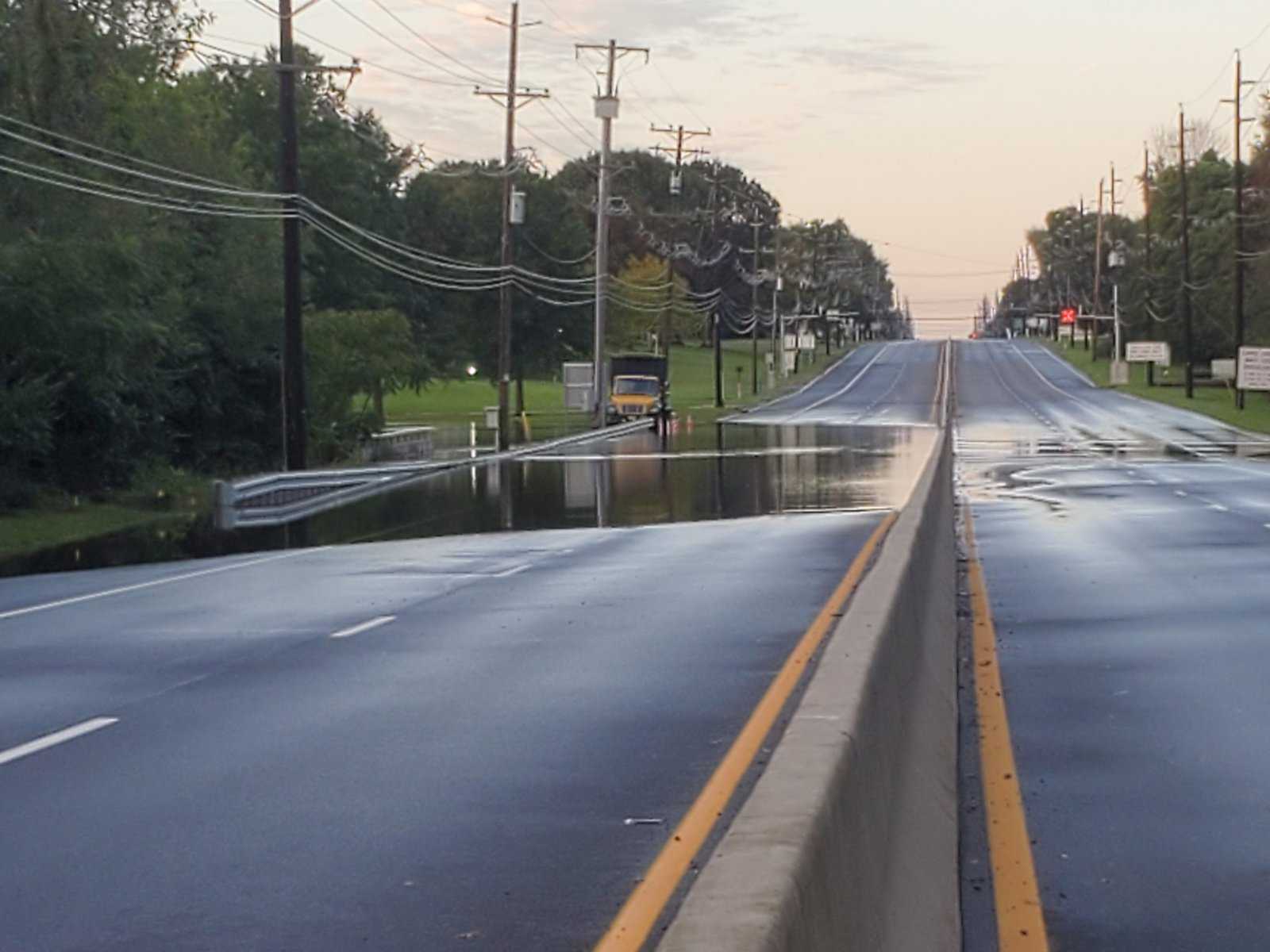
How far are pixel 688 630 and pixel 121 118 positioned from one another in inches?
1331

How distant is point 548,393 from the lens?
131 metres

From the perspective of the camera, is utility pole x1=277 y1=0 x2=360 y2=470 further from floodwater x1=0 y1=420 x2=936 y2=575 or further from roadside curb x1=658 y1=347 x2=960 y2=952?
roadside curb x1=658 y1=347 x2=960 y2=952

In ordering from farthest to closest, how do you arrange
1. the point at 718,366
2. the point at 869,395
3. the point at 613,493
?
1. the point at 869,395
2. the point at 718,366
3. the point at 613,493

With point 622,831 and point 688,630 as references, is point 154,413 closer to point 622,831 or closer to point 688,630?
point 688,630

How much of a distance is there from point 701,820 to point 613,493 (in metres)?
31.2

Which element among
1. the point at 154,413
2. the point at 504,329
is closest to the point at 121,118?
the point at 154,413

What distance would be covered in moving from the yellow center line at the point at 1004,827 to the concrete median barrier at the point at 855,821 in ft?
0.65

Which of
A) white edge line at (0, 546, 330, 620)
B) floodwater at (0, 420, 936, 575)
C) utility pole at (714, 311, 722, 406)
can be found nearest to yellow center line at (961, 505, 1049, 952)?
white edge line at (0, 546, 330, 620)

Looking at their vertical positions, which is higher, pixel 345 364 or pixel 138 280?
pixel 138 280

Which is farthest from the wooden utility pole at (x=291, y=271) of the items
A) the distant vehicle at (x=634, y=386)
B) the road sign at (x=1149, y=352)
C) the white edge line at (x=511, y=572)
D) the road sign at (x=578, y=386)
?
the road sign at (x=1149, y=352)

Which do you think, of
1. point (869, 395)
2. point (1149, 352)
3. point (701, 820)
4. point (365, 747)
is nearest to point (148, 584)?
point (365, 747)

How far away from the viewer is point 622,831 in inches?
313

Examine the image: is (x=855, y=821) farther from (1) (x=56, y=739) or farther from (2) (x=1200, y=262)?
(2) (x=1200, y=262)

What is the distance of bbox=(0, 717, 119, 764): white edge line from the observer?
33.7 ft
